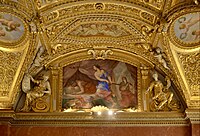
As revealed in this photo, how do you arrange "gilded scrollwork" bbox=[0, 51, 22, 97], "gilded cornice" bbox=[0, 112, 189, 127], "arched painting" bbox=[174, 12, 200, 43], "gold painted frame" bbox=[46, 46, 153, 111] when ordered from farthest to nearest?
1. "gold painted frame" bbox=[46, 46, 153, 111]
2. "gilded scrollwork" bbox=[0, 51, 22, 97]
3. "gilded cornice" bbox=[0, 112, 189, 127]
4. "arched painting" bbox=[174, 12, 200, 43]

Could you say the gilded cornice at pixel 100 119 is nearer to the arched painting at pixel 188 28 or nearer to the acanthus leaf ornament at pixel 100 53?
the acanthus leaf ornament at pixel 100 53

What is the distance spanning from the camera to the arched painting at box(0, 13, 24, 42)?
12911 mm

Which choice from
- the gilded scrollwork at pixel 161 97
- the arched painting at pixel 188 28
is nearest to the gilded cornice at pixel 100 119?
the gilded scrollwork at pixel 161 97

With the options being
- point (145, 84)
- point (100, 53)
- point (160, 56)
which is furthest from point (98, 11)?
point (145, 84)

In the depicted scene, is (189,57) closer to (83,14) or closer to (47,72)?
(83,14)

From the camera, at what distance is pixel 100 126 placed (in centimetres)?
1380

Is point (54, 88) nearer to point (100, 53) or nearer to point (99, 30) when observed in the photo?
point (100, 53)

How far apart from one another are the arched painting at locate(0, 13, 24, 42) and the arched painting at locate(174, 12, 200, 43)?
4.23m

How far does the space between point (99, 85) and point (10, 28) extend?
3.09 meters

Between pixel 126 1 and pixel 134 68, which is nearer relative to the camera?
pixel 126 1

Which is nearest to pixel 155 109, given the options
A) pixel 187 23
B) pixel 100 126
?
pixel 100 126

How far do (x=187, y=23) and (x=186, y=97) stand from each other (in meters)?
2.17

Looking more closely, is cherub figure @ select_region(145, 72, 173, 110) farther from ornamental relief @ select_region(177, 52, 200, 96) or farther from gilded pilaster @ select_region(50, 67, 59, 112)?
gilded pilaster @ select_region(50, 67, 59, 112)

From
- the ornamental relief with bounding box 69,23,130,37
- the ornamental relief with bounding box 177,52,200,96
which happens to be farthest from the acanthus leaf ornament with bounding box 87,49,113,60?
the ornamental relief with bounding box 177,52,200,96
